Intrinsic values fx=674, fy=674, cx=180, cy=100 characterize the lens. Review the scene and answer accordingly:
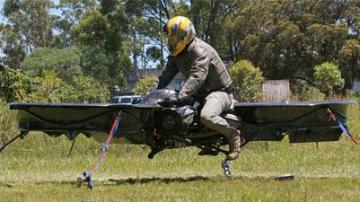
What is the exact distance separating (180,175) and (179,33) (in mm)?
2194

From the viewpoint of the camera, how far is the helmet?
840 cm

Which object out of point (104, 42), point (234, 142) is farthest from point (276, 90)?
point (104, 42)

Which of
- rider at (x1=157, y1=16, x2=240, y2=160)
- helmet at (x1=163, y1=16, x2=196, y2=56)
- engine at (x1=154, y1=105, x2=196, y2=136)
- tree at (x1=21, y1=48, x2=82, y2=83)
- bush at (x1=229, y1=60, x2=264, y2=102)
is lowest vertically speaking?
tree at (x1=21, y1=48, x2=82, y2=83)

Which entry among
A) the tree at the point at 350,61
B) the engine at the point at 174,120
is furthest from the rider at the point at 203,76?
the tree at the point at 350,61

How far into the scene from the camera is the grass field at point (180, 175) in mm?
6820

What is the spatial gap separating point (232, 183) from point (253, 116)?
1.48 meters

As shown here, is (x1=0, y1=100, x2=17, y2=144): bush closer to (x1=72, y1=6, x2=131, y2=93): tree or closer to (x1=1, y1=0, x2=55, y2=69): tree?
(x1=72, y1=6, x2=131, y2=93): tree

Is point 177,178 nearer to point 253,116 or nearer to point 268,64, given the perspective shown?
point 253,116

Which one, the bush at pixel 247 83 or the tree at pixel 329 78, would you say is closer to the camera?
the bush at pixel 247 83

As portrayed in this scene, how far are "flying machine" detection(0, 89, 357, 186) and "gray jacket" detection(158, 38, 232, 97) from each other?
0.96ft

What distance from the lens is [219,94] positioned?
8.55 meters

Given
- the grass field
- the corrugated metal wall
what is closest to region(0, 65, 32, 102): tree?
the grass field

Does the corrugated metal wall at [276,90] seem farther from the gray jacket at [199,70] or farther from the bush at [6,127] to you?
the gray jacket at [199,70]

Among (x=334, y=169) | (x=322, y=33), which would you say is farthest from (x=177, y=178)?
(x=322, y=33)
